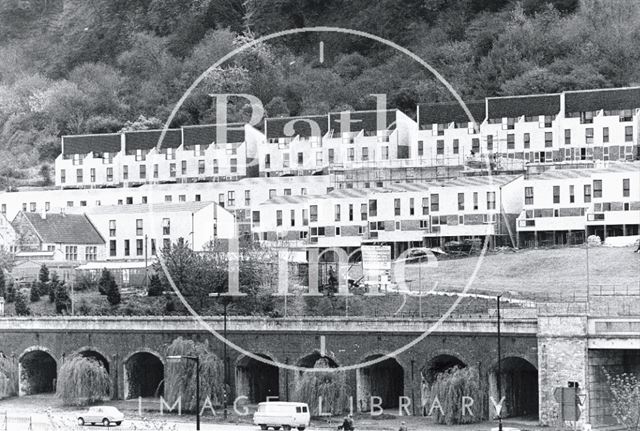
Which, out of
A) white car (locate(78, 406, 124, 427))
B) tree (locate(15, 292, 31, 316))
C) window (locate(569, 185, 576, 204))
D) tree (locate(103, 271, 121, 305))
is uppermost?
window (locate(569, 185, 576, 204))

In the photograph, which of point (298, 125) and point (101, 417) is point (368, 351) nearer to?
point (101, 417)

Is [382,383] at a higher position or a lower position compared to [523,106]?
lower

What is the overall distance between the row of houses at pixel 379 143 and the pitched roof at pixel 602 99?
68 mm

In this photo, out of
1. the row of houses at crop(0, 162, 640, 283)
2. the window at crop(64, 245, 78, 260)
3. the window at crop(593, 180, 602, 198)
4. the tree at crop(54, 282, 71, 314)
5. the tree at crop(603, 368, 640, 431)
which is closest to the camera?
the tree at crop(603, 368, 640, 431)

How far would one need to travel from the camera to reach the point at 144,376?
4008 inches

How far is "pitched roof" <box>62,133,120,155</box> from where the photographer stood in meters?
152

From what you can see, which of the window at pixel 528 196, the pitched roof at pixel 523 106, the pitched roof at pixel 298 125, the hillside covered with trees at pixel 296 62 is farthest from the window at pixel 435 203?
the hillside covered with trees at pixel 296 62

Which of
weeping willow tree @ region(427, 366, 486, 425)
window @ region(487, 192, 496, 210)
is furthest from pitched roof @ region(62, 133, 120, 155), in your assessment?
weeping willow tree @ region(427, 366, 486, 425)

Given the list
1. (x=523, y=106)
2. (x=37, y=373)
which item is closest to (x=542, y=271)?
(x=37, y=373)

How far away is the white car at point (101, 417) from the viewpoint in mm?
86250

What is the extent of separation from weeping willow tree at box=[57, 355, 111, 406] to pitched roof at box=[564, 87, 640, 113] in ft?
160

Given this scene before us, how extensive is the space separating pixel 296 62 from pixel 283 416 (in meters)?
96.8

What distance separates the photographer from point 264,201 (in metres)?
136

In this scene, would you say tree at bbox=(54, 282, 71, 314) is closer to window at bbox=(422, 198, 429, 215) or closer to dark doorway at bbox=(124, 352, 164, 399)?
dark doorway at bbox=(124, 352, 164, 399)
